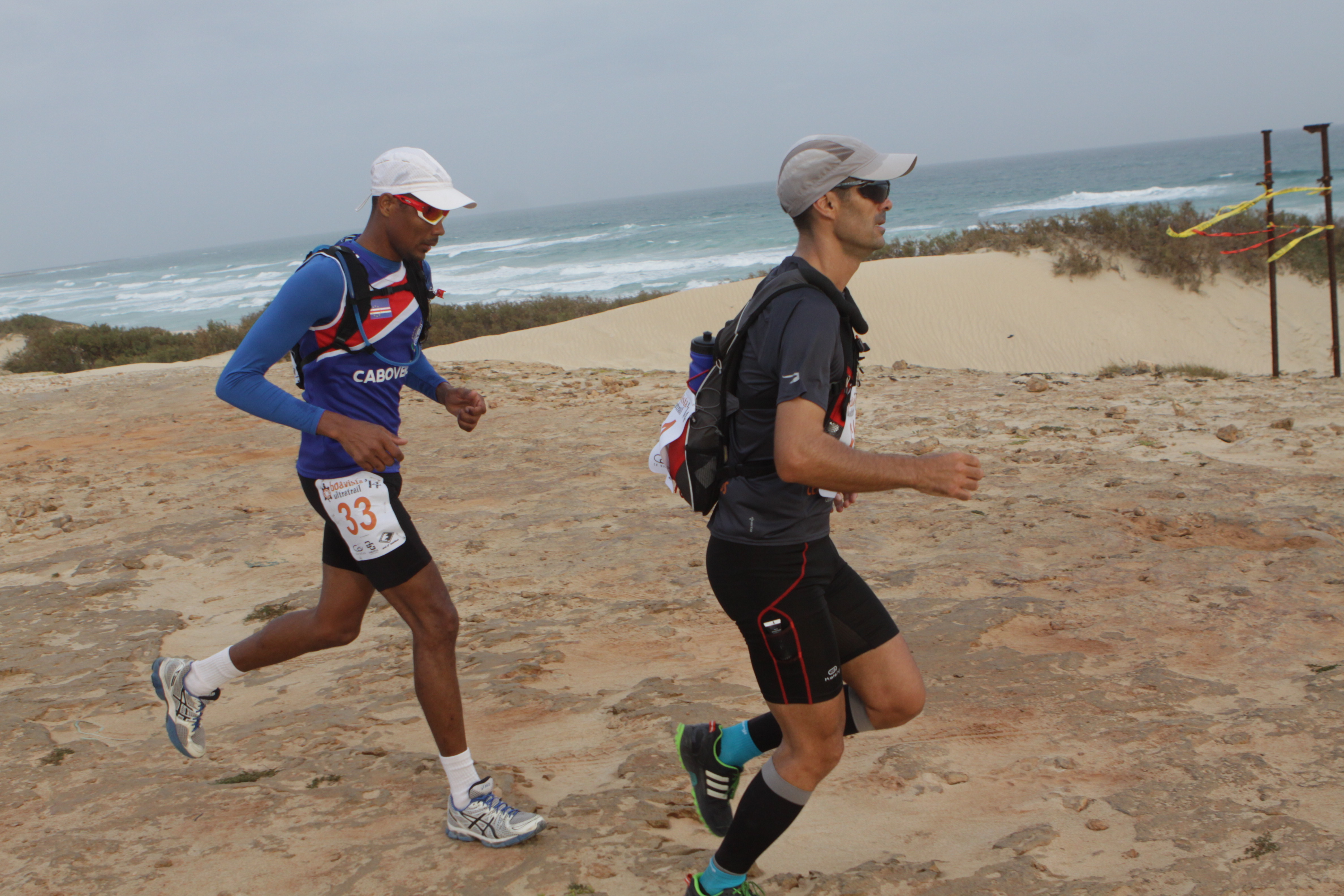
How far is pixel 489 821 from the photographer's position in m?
2.85

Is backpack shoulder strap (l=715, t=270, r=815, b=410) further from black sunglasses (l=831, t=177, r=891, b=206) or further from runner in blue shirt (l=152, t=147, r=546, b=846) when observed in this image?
runner in blue shirt (l=152, t=147, r=546, b=846)

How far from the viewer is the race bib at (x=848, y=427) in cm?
230

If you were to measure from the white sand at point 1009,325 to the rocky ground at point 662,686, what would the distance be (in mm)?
9509

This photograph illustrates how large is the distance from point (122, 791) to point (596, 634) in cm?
202

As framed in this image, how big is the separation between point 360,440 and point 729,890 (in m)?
1.56

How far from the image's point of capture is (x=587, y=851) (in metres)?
2.83

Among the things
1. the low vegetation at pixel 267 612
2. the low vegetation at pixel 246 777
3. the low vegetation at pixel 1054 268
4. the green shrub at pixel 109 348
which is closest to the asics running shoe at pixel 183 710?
the low vegetation at pixel 246 777

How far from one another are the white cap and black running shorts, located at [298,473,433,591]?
0.85 metres

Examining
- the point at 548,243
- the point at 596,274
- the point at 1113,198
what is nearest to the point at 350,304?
the point at 596,274

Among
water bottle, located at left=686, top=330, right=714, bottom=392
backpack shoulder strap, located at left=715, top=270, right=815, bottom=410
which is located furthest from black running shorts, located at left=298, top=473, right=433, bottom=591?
backpack shoulder strap, located at left=715, top=270, right=815, bottom=410

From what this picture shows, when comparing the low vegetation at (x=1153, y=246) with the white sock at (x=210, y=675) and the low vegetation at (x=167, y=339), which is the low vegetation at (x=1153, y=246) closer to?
the low vegetation at (x=167, y=339)

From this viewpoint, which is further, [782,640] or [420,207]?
[420,207]

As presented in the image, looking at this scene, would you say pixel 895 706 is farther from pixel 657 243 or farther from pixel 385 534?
pixel 657 243

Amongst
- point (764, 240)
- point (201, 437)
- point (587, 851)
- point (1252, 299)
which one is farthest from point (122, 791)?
point (764, 240)
